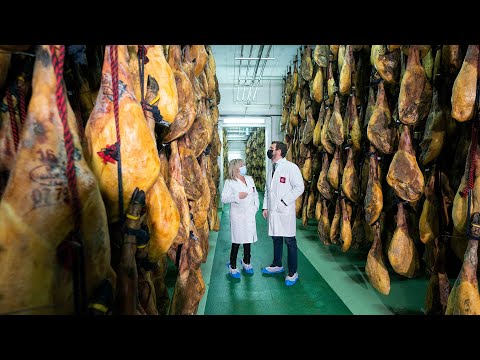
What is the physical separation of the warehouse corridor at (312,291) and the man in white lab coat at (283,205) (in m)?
0.22

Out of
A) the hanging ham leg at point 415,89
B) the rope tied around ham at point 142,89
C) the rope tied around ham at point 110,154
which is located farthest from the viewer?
the hanging ham leg at point 415,89

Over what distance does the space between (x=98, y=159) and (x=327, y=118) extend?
12.6ft

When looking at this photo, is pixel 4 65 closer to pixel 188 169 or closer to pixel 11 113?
pixel 11 113

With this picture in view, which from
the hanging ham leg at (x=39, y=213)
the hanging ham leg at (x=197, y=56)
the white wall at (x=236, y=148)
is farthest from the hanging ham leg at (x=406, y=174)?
the white wall at (x=236, y=148)

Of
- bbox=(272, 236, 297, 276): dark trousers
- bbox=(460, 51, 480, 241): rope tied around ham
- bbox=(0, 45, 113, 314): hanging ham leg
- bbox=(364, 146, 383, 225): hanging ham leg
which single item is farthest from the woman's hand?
bbox=(0, 45, 113, 314): hanging ham leg

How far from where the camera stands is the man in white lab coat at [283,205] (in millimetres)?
3951

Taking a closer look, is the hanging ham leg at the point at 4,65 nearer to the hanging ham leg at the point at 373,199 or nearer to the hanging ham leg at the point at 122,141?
the hanging ham leg at the point at 122,141

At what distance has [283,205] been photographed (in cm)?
402

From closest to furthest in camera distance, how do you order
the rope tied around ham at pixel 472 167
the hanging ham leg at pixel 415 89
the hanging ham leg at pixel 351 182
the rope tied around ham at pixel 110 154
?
the rope tied around ham at pixel 110 154 → the rope tied around ham at pixel 472 167 → the hanging ham leg at pixel 415 89 → the hanging ham leg at pixel 351 182

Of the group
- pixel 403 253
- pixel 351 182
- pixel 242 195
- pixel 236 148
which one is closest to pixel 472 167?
pixel 403 253

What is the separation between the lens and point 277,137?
9.16m

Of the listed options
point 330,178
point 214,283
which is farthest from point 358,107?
point 214,283
